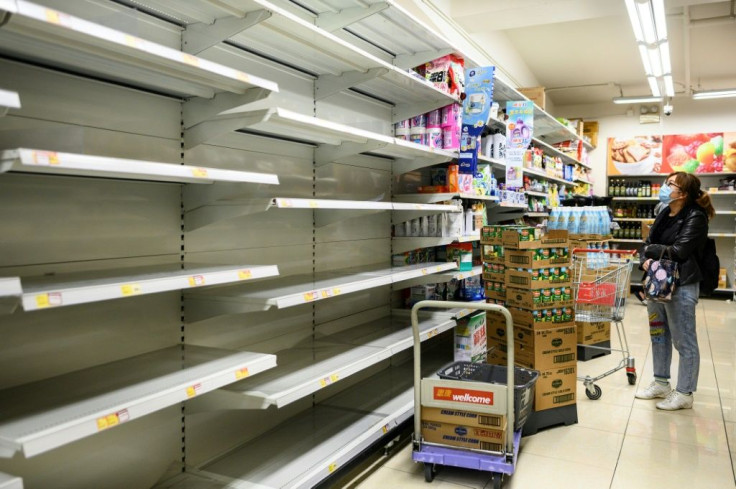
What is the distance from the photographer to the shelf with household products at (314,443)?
2521 millimetres

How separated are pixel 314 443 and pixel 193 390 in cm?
115

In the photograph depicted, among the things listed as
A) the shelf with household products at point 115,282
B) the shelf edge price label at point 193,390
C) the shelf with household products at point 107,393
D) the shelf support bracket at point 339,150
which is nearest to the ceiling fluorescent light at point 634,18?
the shelf support bracket at point 339,150

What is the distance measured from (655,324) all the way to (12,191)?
14.1 feet

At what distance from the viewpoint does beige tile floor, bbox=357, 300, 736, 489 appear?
3.07m

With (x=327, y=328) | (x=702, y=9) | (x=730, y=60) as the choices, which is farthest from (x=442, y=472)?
(x=730, y=60)

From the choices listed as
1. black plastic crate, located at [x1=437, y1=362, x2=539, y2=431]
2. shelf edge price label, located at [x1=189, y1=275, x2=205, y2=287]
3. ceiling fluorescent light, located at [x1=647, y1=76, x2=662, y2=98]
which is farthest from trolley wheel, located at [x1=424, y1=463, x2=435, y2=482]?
ceiling fluorescent light, located at [x1=647, y1=76, x2=662, y2=98]

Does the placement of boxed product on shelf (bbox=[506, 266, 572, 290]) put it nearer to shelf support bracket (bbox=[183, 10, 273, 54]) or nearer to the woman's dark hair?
the woman's dark hair

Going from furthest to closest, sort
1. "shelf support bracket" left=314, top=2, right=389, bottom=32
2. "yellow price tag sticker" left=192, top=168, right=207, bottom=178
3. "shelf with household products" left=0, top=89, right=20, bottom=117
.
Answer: "shelf support bracket" left=314, top=2, right=389, bottom=32, "yellow price tag sticker" left=192, top=168, right=207, bottom=178, "shelf with household products" left=0, top=89, right=20, bottom=117

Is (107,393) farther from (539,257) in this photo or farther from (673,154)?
(673,154)

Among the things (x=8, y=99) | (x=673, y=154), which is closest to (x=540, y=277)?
(x=8, y=99)

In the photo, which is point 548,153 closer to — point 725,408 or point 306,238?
point 725,408

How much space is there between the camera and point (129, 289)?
69.6 inches

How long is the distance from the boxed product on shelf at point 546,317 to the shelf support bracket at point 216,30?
260 cm

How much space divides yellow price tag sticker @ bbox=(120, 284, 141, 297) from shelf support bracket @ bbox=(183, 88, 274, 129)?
2.81 feet
